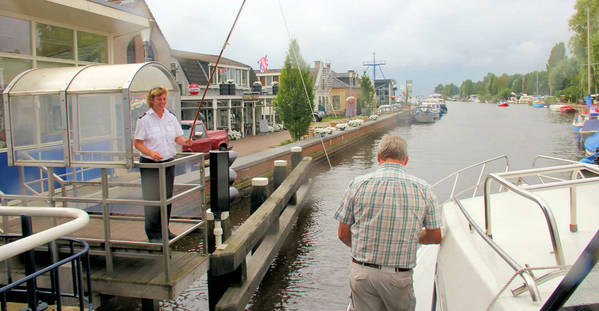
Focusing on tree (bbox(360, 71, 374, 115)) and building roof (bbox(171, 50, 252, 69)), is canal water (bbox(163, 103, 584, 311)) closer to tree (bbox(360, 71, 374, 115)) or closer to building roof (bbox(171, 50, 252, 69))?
building roof (bbox(171, 50, 252, 69))

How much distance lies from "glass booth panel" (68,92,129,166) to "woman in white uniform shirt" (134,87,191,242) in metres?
0.20

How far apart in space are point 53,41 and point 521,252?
8.06 meters

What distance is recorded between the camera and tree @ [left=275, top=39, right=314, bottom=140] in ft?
Result: 78.9

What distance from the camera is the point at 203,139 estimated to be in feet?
50.8

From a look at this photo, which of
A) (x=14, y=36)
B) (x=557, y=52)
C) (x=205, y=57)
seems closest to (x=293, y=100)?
(x=205, y=57)

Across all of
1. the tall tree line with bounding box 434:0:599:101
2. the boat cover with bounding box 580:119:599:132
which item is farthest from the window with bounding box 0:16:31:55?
the tall tree line with bounding box 434:0:599:101

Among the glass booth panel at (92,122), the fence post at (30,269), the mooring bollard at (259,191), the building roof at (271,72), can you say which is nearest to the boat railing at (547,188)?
the fence post at (30,269)

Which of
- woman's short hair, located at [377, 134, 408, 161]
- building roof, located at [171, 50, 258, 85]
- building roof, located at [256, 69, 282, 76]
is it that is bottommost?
woman's short hair, located at [377, 134, 408, 161]

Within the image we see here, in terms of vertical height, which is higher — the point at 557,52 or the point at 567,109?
the point at 557,52

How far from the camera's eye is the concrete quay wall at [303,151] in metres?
13.4

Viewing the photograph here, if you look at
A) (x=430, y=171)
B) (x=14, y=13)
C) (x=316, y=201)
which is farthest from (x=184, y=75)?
(x=14, y=13)

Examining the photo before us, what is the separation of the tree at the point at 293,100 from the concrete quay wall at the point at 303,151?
1073 mm

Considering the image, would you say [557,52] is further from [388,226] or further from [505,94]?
[388,226]

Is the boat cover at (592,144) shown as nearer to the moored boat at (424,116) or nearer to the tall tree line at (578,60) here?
the tall tree line at (578,60)
